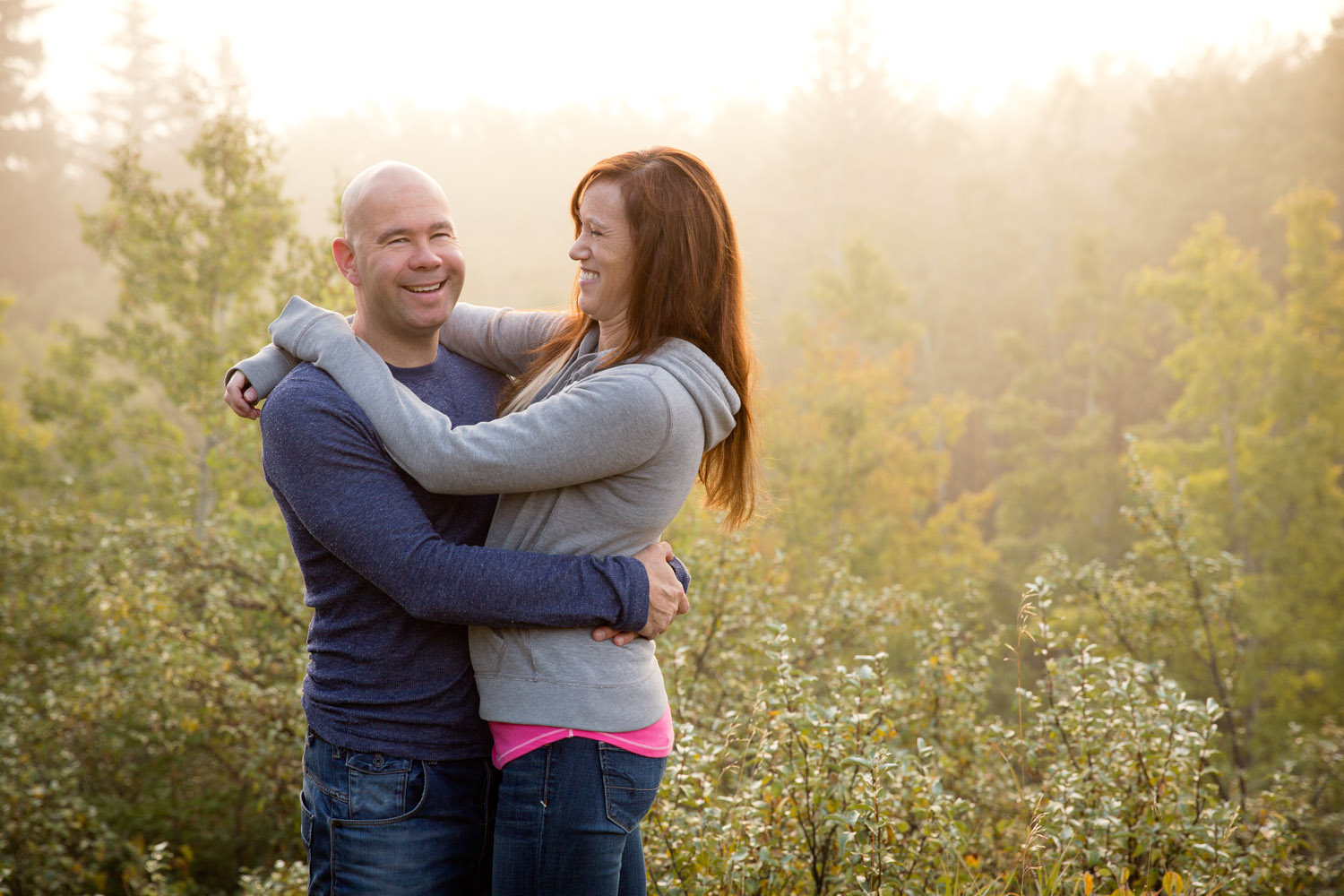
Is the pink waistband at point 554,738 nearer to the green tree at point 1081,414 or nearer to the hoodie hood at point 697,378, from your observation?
the hoodie hood at point 697,378

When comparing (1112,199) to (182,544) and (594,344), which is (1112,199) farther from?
Result: (594,344)

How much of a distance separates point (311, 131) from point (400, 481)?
49.6m

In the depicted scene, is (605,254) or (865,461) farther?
(865,461)

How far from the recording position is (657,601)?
1.92m

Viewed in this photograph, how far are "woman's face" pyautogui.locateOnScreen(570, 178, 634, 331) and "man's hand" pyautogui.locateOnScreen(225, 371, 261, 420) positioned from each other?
29.5 inches

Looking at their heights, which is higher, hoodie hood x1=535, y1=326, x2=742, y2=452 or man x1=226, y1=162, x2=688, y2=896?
hoodie hood x1=535, y1=326, x2=742, y2=452

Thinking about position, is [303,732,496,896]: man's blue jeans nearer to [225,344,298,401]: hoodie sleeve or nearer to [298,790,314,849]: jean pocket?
[298,790,314,849]: jean pocket

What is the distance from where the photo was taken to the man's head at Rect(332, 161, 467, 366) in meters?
2.04

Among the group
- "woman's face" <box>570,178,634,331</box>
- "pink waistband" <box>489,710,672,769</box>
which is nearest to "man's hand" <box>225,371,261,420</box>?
"woman's face" <box>570,178,634,331</box>

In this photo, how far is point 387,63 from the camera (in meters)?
46.3

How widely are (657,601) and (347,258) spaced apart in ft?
3.29

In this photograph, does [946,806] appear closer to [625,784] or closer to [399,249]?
[625,784]

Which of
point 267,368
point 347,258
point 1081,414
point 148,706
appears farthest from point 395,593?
point 1081,414

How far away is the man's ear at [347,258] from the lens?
2.07 meters
